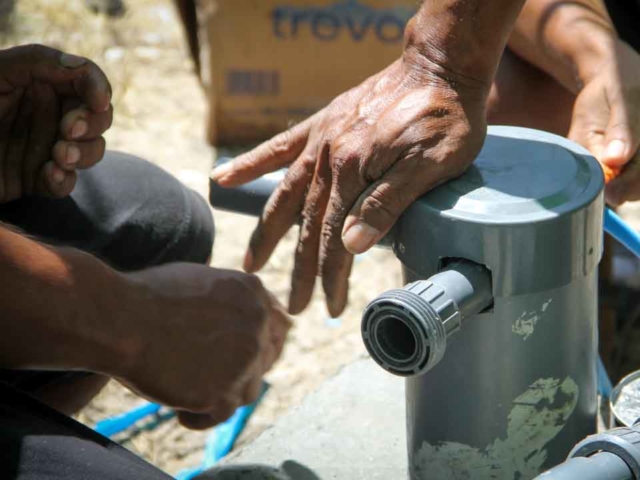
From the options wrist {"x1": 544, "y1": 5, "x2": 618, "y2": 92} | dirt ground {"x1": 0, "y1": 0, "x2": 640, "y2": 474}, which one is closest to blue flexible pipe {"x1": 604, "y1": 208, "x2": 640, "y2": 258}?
wrist {"x1": 544, "y1": 5, "x2": 618, "y2": 92}

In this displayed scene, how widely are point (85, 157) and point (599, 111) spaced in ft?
2.35

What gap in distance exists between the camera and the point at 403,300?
31.7 inches

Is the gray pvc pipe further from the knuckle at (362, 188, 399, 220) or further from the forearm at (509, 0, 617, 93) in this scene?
the forearm at (509, 0, 617, 93)

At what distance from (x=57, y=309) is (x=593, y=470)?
59 centimetres

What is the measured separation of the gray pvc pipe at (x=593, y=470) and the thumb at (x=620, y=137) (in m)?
0.50

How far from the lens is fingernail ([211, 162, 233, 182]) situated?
1196mm

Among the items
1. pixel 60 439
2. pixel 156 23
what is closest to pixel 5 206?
pixel 60 439

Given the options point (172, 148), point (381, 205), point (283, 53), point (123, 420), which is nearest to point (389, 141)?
point (381, 205)

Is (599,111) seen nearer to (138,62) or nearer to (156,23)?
(138,62)

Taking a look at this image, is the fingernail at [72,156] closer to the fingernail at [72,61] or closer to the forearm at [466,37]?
the fingernail at [72,61]

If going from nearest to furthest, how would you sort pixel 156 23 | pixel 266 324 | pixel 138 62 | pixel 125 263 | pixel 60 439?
pixel 60 439
pixel 266 324
pixel 125 263
pixel 138 62
pixel 156 23

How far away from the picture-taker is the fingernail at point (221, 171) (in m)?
1.20

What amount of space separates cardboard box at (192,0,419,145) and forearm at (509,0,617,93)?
1464 mm

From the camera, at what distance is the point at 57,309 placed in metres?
1.02
